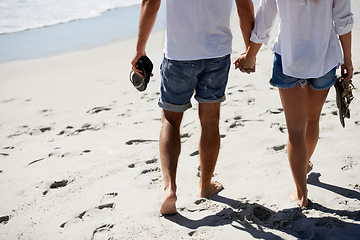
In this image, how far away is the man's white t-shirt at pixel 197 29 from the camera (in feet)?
8.50

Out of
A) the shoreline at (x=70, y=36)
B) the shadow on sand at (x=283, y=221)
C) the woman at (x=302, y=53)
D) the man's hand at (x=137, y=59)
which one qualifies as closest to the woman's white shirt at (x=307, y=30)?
the woman at (x=302, y=53)

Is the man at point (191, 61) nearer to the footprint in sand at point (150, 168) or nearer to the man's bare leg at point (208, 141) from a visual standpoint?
the man's bare leg at point (208, 141)

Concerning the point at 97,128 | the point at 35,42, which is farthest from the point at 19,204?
the point at 35,42

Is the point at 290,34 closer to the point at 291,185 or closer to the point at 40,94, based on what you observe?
the point at 291,185

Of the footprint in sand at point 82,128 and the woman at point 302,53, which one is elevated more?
A: the woman at point 302,53

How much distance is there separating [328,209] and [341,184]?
35 centimetres

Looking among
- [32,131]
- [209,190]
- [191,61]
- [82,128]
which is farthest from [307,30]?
[32,131]

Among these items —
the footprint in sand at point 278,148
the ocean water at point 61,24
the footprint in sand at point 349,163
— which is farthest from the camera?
the ocean water at point 61,24

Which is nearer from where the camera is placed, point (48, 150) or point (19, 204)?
point (19, 204)

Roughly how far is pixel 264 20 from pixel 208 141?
34.9 inches

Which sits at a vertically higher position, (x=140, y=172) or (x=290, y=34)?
(x=290, y=34)

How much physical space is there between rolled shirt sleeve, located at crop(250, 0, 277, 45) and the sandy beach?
44.3 inches

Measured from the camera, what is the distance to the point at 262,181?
3.24m

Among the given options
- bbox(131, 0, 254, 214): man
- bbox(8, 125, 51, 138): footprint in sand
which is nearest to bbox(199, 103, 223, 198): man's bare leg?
bbox(131, 0, 254, 214): man
